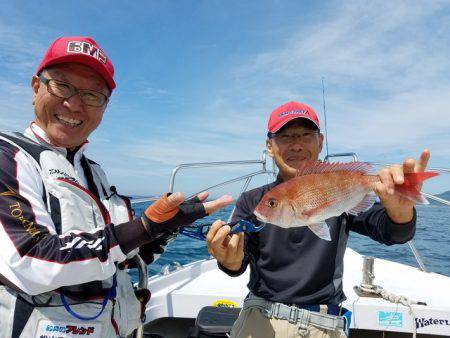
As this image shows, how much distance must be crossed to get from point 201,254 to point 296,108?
27.8 ft

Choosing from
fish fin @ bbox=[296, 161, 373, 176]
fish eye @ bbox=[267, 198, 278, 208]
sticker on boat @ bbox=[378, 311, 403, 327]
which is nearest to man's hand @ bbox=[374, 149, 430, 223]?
fish fin @ bbox=[296, 161, 373, 176]

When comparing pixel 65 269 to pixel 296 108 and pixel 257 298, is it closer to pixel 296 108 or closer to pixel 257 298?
pixel 257 298

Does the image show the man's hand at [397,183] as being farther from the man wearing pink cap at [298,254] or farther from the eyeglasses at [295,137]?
the eyeglasses at [295,137]

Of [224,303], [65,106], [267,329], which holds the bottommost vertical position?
[224,303]

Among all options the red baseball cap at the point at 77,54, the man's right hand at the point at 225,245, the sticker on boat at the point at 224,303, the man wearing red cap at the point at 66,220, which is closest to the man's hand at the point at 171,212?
the man wearing red cap at the point at 66,220

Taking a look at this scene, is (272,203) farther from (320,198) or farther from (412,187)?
(412,187)

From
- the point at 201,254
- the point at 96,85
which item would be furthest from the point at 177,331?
the point at 201,254

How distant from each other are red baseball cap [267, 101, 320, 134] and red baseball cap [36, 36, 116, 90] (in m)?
1.26

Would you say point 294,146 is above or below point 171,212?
above

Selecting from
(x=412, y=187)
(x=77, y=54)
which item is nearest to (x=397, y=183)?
(x=412, y=187)

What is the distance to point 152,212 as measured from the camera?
65.6 inches

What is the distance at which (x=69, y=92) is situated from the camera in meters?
1.94

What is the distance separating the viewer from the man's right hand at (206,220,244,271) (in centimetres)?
199

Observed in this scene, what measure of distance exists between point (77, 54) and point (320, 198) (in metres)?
1.67
